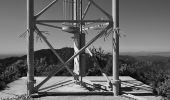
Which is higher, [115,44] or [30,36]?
[30,36]

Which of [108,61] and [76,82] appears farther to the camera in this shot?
[108,61]

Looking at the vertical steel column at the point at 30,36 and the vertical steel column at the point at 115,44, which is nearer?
the vertical steel column at the point at 30,36

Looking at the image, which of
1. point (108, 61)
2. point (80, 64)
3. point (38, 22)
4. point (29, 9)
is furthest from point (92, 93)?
point (108, 61)

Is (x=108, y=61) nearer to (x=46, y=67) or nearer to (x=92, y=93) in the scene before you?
(x=46, y=67)

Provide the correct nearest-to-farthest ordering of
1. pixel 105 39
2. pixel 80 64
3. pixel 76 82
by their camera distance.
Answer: pixel 105 39 → pixel 80 64 → pixel 76 82

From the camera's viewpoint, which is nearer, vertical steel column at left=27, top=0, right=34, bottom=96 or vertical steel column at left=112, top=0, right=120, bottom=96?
vertical steel column at left=27, top=0, right=34, bottom=96

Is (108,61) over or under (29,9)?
under

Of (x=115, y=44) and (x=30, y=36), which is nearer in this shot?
(x=30, y=36)

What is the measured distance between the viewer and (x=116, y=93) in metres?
10.0

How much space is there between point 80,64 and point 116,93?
2.40 meters

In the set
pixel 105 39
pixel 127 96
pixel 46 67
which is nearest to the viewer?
pixel 127 96

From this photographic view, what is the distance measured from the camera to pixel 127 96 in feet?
31.3

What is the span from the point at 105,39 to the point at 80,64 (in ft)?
6.60

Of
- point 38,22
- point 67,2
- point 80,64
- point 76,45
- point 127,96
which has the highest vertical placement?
point 67,2
